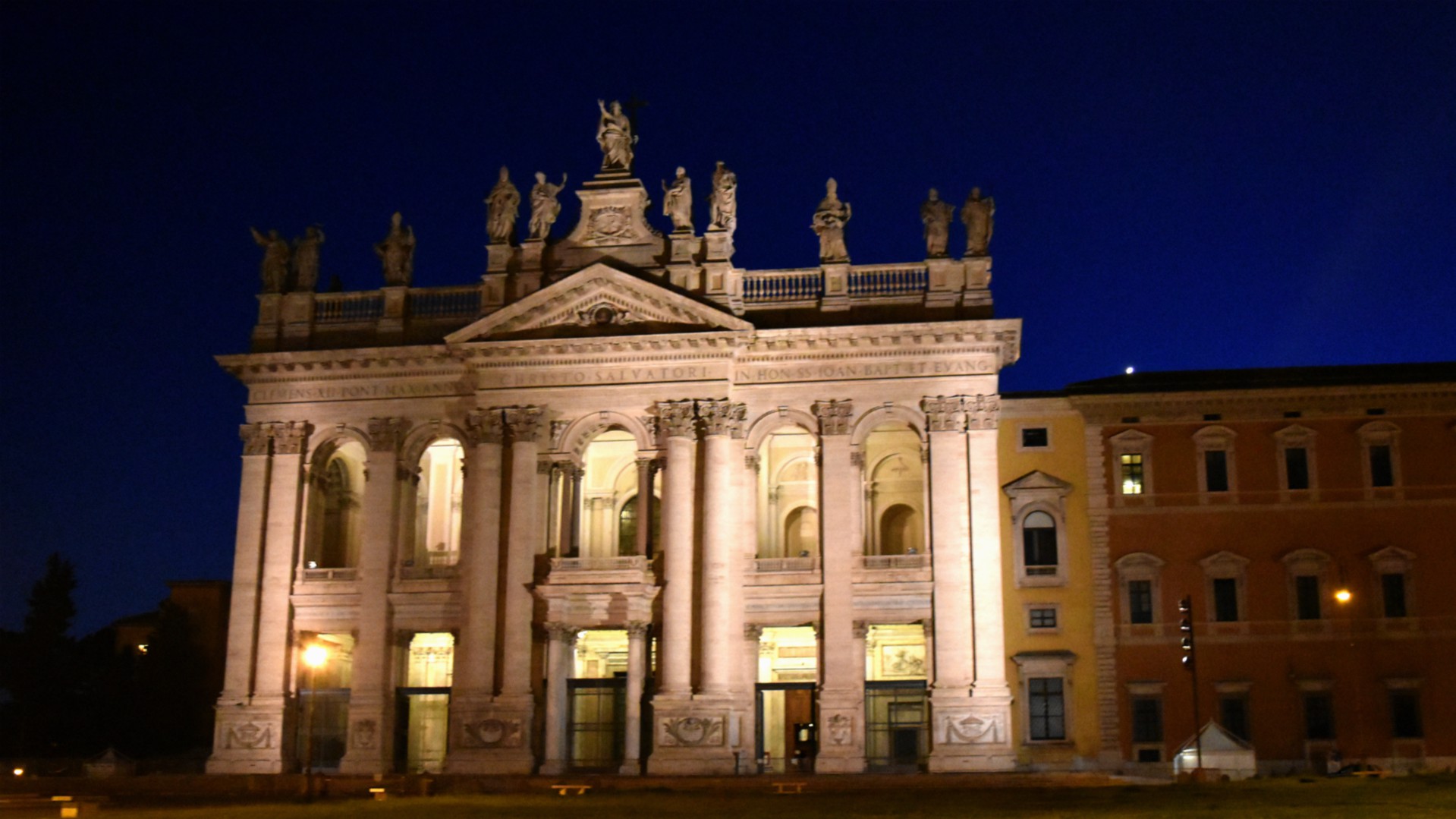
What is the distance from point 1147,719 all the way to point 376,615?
2464 cm

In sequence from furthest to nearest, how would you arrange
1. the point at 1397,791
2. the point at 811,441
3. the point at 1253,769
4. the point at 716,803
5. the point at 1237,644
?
the point at 811,441, the point at 1237,644, the point at 1253,769, the point at 716,803, the point at 1397,791

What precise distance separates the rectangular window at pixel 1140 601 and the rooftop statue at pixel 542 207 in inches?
878

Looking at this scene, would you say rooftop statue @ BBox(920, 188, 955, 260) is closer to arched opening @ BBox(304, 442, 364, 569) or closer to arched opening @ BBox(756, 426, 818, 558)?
arched opening @ BBox(756, 426, 818, 558)

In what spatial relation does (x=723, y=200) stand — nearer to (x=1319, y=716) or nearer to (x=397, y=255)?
(x=397, y=255)

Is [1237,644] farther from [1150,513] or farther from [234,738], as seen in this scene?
[234,738]

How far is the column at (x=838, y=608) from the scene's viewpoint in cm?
4984

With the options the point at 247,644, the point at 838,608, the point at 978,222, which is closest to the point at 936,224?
the point at 978,222

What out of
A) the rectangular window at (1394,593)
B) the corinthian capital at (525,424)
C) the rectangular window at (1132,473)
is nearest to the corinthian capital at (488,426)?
the corinthian capital at (525,424)

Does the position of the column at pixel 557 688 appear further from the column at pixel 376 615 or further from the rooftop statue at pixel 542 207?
the rooftop statue at pixel 542 207

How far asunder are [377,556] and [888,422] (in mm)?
17276

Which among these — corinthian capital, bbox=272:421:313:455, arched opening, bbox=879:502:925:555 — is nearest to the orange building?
arched opening, bbox=879:502:925:555

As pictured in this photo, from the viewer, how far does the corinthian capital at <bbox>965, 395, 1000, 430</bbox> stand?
5144 centimetres

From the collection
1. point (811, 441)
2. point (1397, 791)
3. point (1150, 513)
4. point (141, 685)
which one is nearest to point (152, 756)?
point (141, 685)

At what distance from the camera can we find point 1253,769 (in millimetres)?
46188
